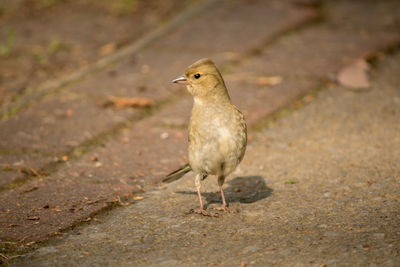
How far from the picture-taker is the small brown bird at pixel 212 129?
368 cm

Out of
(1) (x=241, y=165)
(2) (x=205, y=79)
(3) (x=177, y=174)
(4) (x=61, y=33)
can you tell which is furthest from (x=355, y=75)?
(4) (x=61, y=33)

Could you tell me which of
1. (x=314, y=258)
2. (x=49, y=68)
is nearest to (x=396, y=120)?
(x=314, y=258)

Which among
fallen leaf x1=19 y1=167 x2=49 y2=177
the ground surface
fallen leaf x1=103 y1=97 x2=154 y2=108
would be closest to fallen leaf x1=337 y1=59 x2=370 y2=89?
the ground surface

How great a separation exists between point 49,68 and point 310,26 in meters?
3.13

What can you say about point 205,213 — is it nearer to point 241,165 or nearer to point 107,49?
point 241,165

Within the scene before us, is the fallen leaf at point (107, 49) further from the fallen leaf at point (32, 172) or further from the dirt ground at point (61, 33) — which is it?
the fallen leaf at point (32, 172)

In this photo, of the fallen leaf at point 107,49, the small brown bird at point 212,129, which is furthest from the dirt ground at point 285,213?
the fallen leaf at point 107,49

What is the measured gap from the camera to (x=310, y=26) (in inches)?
300

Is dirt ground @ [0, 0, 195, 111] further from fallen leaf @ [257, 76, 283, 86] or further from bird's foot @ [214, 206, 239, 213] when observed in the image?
bird's foot @ [214, 206, 239, 213]

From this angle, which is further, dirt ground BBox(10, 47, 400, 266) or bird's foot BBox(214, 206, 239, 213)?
bird's foot BBox(214, 206, 239, 213)

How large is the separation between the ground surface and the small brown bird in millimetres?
296

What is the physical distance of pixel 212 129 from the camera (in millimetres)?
3701

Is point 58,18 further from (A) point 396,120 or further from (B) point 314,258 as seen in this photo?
(B) point 314,258

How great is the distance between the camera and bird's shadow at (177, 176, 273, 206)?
3994 millimetres
